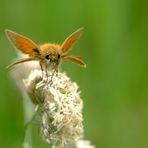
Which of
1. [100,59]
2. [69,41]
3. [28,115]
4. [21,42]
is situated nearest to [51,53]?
[69,41]

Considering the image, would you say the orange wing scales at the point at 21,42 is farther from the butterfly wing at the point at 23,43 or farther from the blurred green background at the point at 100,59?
the blurred green background at the point at 100,59

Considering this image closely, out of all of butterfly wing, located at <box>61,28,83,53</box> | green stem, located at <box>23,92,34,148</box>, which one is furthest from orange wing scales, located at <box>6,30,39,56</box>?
green stem, located at <box>23,92,34,148</box>

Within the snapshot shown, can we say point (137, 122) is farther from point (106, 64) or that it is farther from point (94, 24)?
point (94, 24)

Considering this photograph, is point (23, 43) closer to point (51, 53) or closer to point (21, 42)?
point (21, 42)

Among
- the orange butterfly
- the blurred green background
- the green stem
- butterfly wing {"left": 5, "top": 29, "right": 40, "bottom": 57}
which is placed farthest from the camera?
the blurred green background

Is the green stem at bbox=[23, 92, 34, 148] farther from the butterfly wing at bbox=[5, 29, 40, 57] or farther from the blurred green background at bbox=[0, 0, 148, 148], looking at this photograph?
the blurred green background at bbox=[0, 0, 148, 148]

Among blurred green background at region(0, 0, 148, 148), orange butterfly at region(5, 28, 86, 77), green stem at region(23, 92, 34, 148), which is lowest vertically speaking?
green stem at region(23, 92, 34, 148)

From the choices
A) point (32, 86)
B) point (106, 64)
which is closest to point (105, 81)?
point (106, 64)
